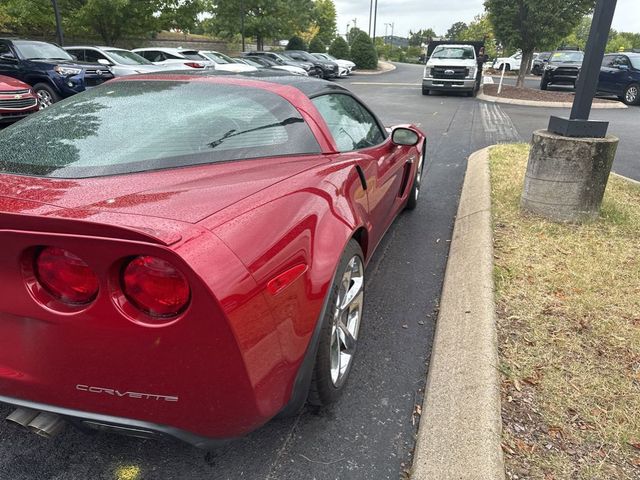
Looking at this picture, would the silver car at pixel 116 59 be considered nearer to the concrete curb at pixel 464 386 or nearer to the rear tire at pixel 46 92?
the rear tire at pixel 46 92

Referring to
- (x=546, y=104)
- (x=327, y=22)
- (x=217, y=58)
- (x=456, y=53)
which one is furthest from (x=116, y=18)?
(x=327, y=22)

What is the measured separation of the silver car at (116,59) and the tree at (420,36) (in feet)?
316

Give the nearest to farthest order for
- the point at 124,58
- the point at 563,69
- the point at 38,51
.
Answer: the point at 38,51
the point at 124,58
the point at 563,69

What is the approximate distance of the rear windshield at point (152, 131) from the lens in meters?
1.93

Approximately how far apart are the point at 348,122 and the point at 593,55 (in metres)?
2.42

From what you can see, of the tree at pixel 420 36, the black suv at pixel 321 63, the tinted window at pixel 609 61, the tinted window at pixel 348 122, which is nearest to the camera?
the tinted window at pixel 348 122

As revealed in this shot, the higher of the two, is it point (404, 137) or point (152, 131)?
point (152, 131)

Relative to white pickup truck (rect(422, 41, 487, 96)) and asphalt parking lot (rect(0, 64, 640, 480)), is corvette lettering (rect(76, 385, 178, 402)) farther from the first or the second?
white pickup truck (rect(422, 41, 487, 96))

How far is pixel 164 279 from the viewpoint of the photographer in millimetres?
1366

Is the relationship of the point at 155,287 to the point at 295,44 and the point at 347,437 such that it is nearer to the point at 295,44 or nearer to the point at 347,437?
the point at 347,437

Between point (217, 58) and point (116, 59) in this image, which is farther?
point (217, 58)

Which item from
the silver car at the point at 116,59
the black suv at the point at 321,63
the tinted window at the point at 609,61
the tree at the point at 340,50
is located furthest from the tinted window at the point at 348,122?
the tree at the point at 340,50

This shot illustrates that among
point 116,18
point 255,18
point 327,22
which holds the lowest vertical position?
point 116,18

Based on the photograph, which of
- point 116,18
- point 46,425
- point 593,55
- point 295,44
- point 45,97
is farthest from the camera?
point 295,44
